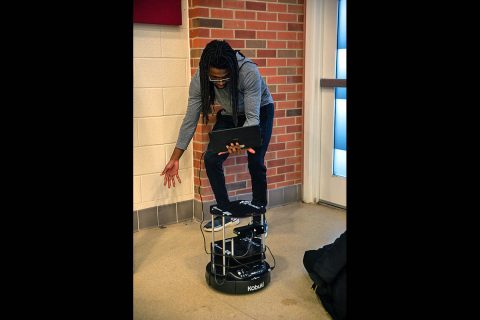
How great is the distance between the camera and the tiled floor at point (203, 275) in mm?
2449

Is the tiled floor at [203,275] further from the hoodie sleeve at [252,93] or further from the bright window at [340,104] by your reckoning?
the hoodie sleeve at [252,93]

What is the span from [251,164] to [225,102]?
0.46 meters

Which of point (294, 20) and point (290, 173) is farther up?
point (294, 20)

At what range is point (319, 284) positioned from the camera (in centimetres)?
244

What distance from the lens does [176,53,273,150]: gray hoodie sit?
2.98 meters

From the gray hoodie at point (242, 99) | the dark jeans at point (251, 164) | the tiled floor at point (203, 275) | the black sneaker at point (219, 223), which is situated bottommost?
the tiled floor at point (203, 275)

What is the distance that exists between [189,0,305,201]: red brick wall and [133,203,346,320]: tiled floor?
0.37 meters

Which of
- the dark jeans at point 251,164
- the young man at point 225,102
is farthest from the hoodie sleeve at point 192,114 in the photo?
the dark jeans at point 251,164
